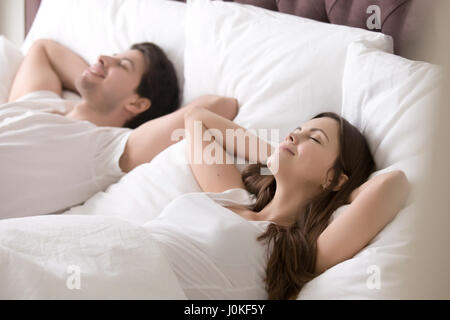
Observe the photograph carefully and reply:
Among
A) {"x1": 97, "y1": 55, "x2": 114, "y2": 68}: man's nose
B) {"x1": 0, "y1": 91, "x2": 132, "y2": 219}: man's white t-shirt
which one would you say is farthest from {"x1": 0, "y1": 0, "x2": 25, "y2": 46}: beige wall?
{"x1": 0, "y1": 91, "x2": 132, "y2": 219}: man's white t-shirt

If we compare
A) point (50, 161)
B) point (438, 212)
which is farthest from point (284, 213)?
point (438, 212)

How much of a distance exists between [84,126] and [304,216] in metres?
0.81

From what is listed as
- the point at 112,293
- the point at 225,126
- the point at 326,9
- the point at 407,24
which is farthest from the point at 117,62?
the point at 112,293

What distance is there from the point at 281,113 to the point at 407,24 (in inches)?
15.8

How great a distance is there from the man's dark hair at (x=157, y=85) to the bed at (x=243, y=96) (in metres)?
0.05

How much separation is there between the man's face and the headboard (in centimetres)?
61

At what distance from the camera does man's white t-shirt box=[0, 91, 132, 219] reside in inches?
60.2

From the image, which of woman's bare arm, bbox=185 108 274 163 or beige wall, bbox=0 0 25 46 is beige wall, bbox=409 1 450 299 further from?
beige wall, bbox=0 0 25 46

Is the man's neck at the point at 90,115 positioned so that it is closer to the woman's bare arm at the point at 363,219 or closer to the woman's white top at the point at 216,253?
the woman's white top at the point at 216,253

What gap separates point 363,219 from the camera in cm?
106

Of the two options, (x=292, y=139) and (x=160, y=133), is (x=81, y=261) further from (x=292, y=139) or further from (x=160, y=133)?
(x=160, y=133)
